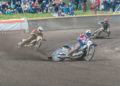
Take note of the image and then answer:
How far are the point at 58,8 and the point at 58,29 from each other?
6.65 meters

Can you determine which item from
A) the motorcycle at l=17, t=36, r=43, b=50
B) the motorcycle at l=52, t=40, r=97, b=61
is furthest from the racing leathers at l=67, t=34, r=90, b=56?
the motorcycle at l=17, t=36, r=43, b=50

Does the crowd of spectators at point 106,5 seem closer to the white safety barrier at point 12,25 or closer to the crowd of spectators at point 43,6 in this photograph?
the crowd of spectators at point 43,6

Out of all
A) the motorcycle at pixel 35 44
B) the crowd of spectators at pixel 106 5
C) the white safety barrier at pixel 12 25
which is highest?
the crowd of spectators at pixel 106 5

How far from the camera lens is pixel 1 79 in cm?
812

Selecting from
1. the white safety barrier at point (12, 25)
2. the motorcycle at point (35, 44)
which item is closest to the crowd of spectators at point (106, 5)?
the white safety barrier at point (12, 25)

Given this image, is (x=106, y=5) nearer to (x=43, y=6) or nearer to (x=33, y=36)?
(x=43, y=6)

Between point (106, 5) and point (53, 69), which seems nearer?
point (53, 69)

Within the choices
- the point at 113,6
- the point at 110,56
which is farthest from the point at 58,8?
the point at 110,56

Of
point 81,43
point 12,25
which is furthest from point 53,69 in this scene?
point 12,25

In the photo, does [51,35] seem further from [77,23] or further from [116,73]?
[116,73]

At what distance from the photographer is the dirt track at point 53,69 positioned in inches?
313

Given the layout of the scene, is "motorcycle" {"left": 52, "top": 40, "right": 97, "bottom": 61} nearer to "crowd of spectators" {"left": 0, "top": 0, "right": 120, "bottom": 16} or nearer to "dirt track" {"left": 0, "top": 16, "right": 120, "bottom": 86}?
"dirt track" {"left": 0, "top": 16, "right": 120, "bottom": 86}

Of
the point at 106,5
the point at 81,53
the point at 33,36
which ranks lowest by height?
the point at 81,53

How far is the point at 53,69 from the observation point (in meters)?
9.52
